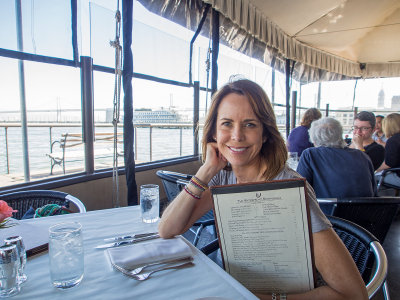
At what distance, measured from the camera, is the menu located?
29.8 inches

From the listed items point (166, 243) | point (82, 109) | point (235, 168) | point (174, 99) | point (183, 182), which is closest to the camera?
point (166, 243)

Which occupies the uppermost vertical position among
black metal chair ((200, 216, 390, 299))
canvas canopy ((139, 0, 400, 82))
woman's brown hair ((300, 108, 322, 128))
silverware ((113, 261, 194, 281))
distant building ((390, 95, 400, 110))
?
canvas canopy ((139, 0, 400, 82))

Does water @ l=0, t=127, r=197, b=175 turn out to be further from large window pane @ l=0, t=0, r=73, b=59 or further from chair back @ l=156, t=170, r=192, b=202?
chair back @ l=156, t=170, r=192, b=202

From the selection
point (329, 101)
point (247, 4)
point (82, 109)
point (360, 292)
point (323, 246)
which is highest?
point (247, 4)

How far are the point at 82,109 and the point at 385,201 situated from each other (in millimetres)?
2463

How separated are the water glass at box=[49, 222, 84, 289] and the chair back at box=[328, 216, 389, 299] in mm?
911

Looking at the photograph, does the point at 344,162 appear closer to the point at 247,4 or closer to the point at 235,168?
the point at 235,168

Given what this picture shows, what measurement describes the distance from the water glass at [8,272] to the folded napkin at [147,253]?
0.25 metres

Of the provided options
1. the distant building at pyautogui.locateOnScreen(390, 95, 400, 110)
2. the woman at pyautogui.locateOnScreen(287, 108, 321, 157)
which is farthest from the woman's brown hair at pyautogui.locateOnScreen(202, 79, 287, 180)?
the distant building at pyautogui.locateOnScreen(390, 95, 400, 110)

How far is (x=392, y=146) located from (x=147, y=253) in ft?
11.7

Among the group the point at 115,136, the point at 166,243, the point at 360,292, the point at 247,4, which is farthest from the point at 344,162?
the point at 247,4

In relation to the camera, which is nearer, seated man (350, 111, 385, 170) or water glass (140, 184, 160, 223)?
water glass (140, 184, 160, 223)

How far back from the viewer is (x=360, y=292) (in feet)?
2.63

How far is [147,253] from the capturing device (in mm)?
858
